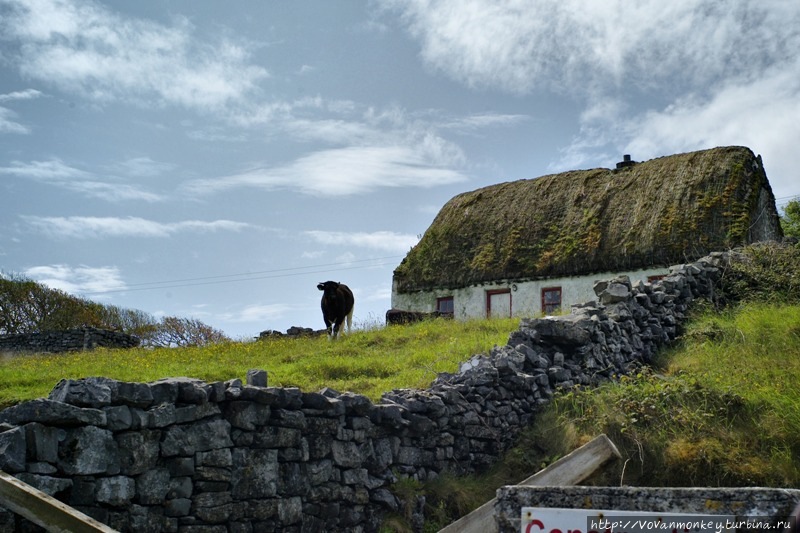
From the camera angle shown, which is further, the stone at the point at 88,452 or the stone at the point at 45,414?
the stone at the point at 88,452

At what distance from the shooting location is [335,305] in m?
20.8

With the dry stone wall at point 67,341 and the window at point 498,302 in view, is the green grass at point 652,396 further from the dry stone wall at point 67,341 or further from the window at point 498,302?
the window at point 498,302

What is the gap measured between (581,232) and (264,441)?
1944 cm

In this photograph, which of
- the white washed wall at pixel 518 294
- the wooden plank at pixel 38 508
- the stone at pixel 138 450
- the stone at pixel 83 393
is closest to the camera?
the wooden plank at pixel 38 508

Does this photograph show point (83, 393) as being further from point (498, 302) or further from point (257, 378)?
point (498, 302)

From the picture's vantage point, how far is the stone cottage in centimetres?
2409

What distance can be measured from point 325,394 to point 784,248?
13516 mm

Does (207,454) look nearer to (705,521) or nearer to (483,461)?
(483,461)

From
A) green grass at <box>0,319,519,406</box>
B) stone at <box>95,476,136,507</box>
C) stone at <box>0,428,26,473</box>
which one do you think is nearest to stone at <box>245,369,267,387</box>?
stone at <box>95,476,136,507</box>

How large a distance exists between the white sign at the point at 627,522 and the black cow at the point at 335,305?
1626cm

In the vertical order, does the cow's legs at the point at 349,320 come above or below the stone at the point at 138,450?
above

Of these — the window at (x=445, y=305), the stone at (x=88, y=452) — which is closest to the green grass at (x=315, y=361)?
the stone at (x=88, y=452)

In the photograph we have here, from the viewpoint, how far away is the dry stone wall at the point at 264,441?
256 inches

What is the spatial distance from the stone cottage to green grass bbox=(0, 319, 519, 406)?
6304 mm
